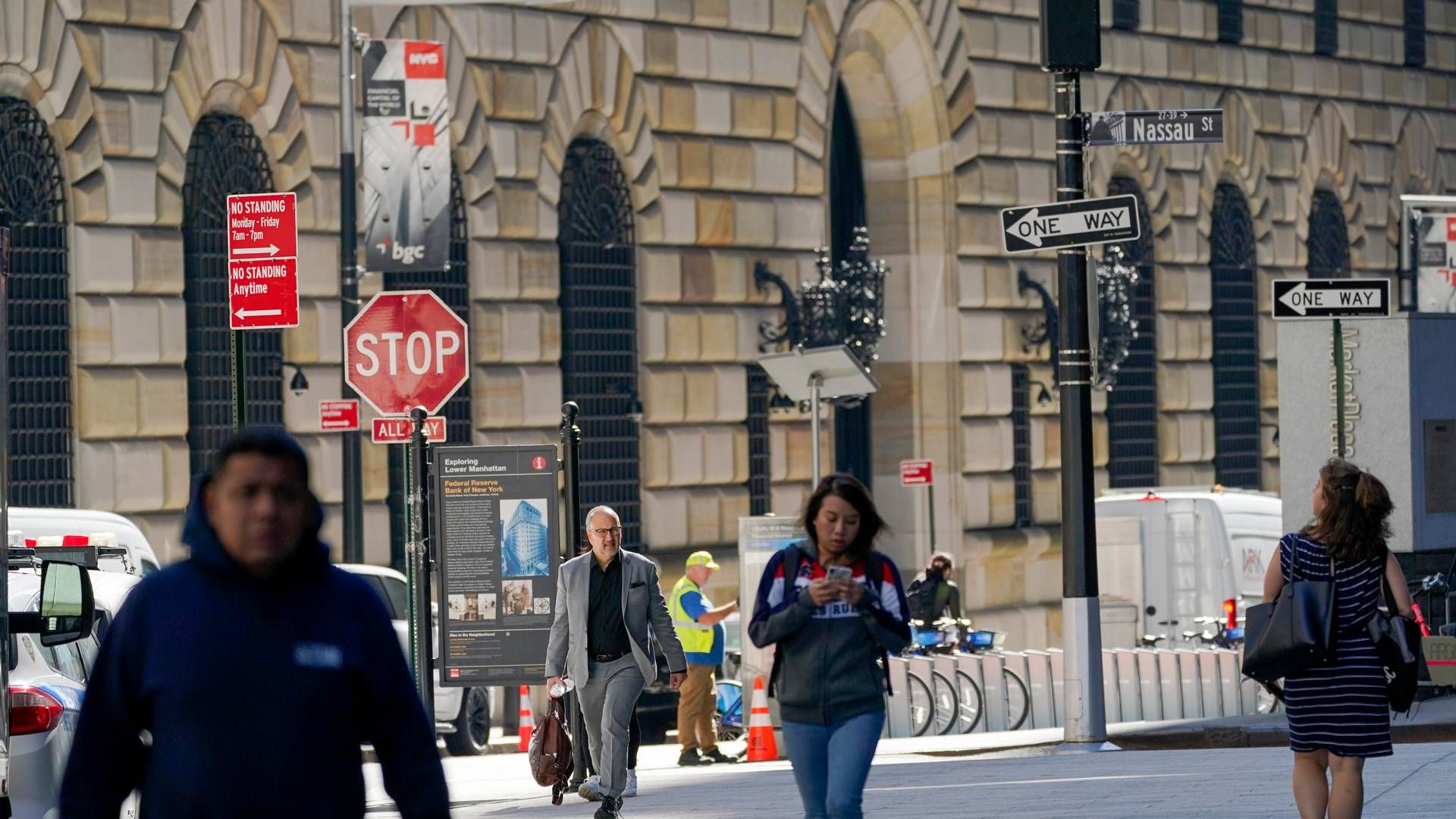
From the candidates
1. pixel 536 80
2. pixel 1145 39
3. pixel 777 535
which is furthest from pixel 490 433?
pixel 1145 39

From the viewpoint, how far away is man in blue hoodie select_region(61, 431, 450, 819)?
4879 millimetres

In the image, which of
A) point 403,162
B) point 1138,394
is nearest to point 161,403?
point 403,162

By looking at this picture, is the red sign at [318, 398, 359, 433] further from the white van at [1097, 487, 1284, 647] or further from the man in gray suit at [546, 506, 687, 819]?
the man in gray suit at [546, 506, 687, 819]

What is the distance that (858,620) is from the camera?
9312 mm

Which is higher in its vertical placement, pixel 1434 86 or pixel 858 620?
pixel 1434 86

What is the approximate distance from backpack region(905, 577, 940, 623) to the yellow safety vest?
8.18 m

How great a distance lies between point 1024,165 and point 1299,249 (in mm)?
7499

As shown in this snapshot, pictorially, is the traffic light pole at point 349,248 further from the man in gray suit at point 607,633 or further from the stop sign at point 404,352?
the man in gray suit at point 607,633

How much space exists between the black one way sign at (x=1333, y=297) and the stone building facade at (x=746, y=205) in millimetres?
10717

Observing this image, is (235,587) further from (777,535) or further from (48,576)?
(777,535)

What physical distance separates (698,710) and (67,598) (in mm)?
12233

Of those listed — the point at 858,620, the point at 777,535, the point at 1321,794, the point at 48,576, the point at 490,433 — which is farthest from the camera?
the point at 490,433

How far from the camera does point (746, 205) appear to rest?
3228 centimetres

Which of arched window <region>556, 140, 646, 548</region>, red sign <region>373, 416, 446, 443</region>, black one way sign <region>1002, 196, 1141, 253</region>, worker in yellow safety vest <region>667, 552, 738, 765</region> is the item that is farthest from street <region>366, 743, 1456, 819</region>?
arched window <region>556, 140, 646, 548</region>
